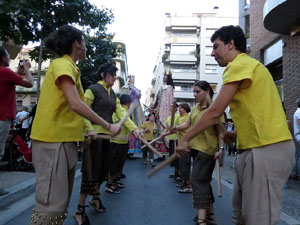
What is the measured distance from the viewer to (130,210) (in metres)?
4.42

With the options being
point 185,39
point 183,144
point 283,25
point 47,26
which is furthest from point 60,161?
point 185,39

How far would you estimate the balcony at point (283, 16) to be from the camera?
26.7 feet

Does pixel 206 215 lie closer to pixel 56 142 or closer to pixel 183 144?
pixel 183 144

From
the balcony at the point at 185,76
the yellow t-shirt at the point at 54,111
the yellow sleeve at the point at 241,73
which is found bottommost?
the yellow t-shirt at the point at 54,111

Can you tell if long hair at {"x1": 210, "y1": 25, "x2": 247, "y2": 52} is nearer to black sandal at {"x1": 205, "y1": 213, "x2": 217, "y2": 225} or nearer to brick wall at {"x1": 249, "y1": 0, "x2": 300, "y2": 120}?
black sandal at {"x1": 205, "y1": 213, "x2": 217, "y2": 225}

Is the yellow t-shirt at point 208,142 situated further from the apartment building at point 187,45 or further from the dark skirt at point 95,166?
the apartment building at point 187,45

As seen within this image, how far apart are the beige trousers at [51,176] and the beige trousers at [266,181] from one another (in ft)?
4.29

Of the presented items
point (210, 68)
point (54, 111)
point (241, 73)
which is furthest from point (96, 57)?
point (210, 68)

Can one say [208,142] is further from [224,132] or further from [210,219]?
[224,132]

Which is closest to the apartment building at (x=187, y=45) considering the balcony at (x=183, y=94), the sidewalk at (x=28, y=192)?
the balcony at (x=183, y=94)

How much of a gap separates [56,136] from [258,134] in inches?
56.3

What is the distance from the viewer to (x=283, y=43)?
10102 mm

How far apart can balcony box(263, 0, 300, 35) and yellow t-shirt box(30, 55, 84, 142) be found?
7.50 metres

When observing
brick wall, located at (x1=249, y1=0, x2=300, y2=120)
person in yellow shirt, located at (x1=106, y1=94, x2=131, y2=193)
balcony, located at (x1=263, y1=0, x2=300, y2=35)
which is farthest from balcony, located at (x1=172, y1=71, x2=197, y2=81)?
person in yellow shirt, located at (x1=106, y1=94, x2=131, y2=193)
